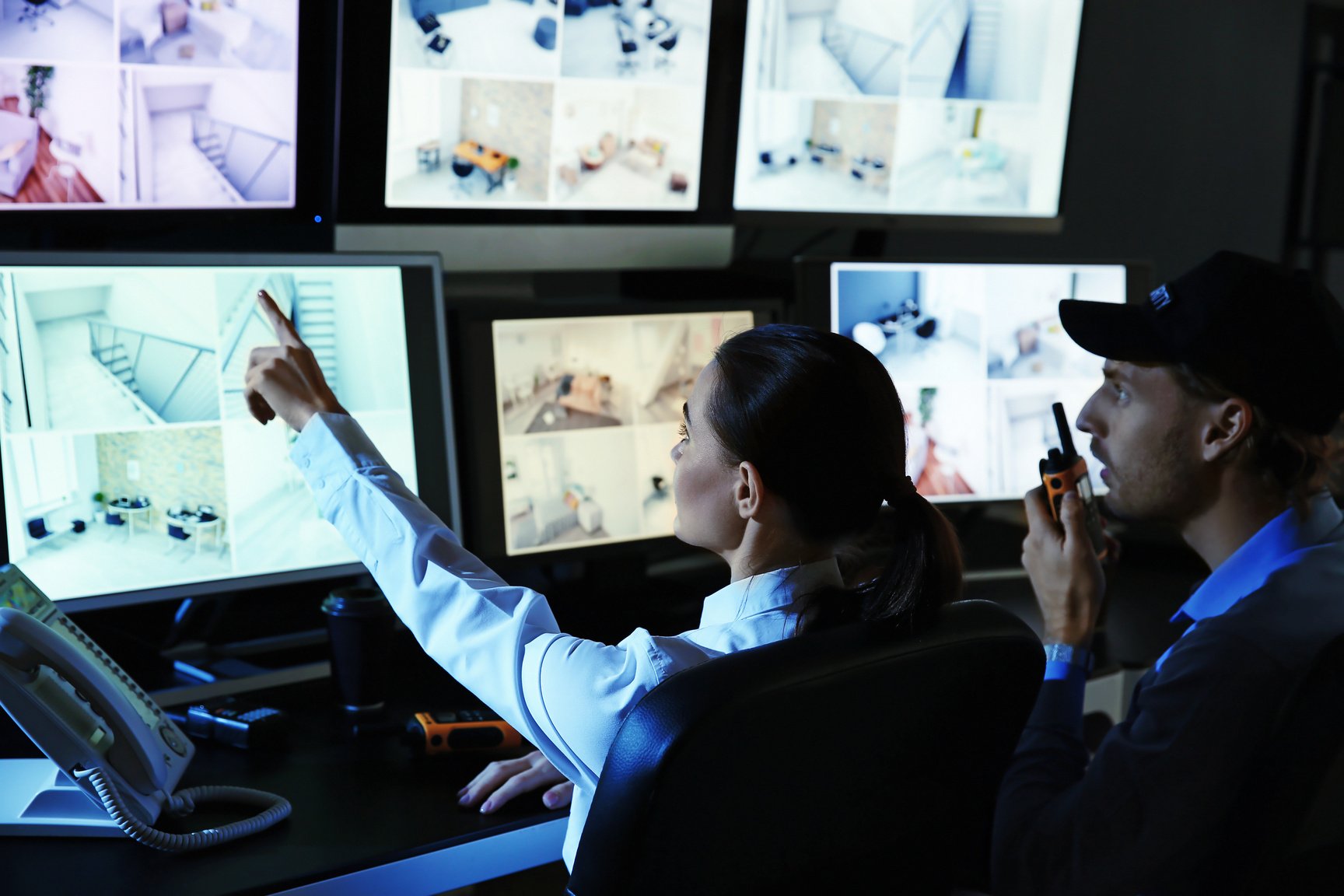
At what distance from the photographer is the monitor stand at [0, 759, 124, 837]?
1051 millimetres

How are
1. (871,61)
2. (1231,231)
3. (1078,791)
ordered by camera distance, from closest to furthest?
(1078,791) < (871,61) < (1231,231)

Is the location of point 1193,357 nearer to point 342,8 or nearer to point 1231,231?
point 342,8

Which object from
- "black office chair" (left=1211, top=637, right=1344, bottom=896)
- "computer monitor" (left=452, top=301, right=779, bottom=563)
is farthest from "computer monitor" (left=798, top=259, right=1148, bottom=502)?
"black office chair" (left=1211, top=637, right=1344, bottom=896)

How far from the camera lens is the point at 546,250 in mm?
1819

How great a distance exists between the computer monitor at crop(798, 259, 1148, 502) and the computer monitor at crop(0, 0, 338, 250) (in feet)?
2.51

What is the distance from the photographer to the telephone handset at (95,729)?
101 centimetres

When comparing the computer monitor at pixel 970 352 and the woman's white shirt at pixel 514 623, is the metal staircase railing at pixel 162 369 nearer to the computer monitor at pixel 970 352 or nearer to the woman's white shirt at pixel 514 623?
the woman's white shirt at pixel 514 623

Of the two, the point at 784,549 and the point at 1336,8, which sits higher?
the point at 1336,8

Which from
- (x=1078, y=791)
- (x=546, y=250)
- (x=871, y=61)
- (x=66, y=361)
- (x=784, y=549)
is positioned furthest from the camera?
(x=871, y=61)

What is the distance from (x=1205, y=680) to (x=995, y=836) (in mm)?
268

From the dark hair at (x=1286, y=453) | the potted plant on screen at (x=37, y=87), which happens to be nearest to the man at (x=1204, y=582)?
the dark hair at (x=1286, y=453)

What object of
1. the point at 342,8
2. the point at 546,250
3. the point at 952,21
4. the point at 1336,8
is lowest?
the point at 546,250

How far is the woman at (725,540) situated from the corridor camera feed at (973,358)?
890 mm

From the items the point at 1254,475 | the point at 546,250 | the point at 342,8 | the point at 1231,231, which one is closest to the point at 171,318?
the point at 342,8
